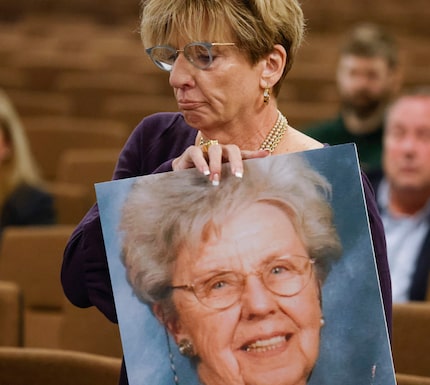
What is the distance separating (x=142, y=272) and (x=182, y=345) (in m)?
0.09

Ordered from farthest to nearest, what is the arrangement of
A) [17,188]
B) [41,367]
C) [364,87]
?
[364,87] < [17,188] < [41,367]

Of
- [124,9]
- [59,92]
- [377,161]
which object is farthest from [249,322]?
[124,9]

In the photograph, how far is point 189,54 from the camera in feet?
3.86

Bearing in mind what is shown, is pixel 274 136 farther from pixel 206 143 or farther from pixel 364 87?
pixel 364 87

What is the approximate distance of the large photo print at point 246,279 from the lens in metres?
1.13

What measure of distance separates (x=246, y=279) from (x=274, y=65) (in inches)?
9.6

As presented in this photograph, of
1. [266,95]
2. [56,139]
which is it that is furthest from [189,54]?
[56,139]

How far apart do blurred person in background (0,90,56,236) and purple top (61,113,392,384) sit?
192 centimetres

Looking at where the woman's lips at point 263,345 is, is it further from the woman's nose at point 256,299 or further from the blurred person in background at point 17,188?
the blurred person in background at point 17,188

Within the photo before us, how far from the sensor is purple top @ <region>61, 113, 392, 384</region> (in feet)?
3.98

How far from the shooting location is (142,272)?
3.70 ft

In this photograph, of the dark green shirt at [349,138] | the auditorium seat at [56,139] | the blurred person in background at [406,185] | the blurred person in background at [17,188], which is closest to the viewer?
the blurred person in background at [406,185]

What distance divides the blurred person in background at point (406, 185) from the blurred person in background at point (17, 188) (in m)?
1.03

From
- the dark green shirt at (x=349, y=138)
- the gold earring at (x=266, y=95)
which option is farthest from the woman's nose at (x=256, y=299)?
the dark green shirt at (x=349, y=138)
